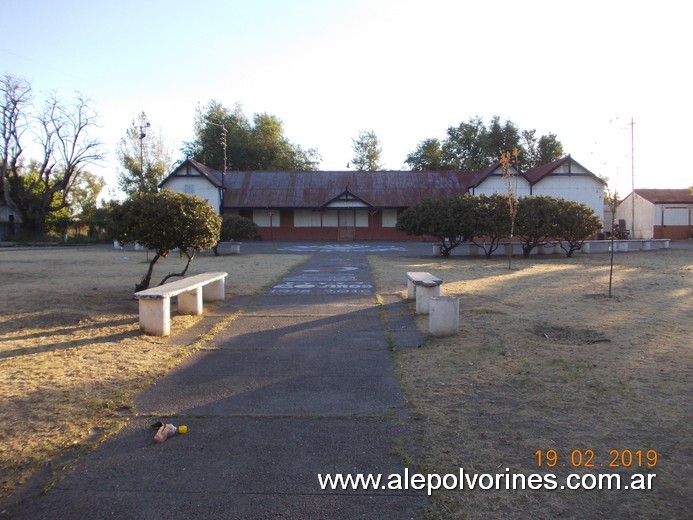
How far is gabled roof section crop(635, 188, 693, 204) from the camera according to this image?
4366cm

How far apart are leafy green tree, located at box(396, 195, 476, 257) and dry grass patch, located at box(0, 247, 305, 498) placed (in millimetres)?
12499

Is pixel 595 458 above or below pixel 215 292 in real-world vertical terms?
below

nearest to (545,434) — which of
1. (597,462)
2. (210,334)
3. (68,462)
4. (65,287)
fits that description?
(597,462)

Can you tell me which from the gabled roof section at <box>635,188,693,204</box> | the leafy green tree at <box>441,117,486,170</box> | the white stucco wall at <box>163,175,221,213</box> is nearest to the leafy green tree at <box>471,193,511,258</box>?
the white stucco wall at <box>163,175,221,213</box>

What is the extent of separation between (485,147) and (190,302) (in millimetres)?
51850

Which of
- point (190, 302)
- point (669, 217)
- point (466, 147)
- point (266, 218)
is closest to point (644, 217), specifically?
point (669, 217)

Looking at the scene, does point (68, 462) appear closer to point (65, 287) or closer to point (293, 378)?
point (293, 378)

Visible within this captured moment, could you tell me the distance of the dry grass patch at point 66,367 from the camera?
3.92m

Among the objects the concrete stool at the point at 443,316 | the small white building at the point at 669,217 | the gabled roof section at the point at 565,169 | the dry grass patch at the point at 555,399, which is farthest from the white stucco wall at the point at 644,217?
the concrete stool at the point at 443,316

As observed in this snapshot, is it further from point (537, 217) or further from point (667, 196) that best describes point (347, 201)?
point (667, 196)

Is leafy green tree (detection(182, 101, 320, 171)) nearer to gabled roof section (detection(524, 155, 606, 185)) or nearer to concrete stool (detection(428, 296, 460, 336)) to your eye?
gabled roof section (detection(524, 155, 606, 185))

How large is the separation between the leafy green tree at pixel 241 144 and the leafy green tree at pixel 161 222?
48377mm

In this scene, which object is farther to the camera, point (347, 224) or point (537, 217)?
point (347, 224)

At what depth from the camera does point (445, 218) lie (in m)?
22.5
